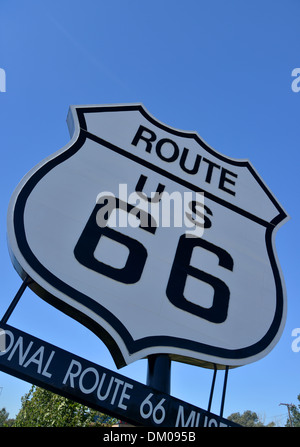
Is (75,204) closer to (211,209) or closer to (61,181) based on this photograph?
(61,181)

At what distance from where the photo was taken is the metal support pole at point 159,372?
3.67 metres

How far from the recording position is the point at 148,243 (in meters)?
4.46

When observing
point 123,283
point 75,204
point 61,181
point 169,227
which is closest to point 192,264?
point 169,227

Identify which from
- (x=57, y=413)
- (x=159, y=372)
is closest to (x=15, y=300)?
(x=159, y=372)

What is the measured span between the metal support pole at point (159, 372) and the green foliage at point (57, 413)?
10213mm

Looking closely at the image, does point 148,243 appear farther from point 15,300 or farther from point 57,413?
point 57,413

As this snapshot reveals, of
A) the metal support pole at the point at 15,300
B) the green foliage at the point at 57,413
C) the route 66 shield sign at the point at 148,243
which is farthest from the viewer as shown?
the green foliage at the point at 57,413

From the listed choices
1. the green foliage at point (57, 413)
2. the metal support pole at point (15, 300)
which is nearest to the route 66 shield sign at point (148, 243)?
the metal support pole at point (15, 300)

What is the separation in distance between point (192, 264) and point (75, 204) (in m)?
1.69

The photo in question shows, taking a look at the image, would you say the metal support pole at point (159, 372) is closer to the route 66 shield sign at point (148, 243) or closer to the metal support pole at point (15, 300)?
the route 66 shield sign at point (148, 243)

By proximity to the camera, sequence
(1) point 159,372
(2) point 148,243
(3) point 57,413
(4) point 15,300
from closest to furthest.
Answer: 1. (4) point 15,300
2. (1) point 159,372
3. (2) point 148,243
4. (3) point 57,413

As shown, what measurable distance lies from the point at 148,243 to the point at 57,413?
A: 11260 millimetres
